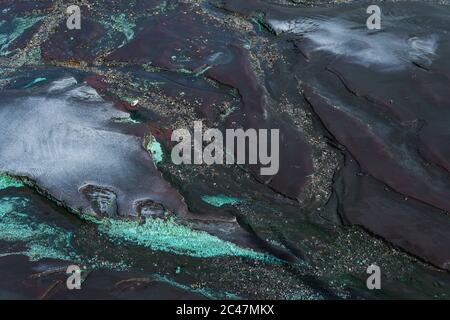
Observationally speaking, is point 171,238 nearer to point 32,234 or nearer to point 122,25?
point 32,234

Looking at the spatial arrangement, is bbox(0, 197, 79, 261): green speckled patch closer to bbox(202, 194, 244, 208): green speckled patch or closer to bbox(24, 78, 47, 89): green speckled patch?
bbox(202, 194, 244, 208): green speckled patch

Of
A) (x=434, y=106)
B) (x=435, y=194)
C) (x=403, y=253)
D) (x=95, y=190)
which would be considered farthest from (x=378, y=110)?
(x=95, y=190)

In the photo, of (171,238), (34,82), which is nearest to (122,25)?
(34,82)

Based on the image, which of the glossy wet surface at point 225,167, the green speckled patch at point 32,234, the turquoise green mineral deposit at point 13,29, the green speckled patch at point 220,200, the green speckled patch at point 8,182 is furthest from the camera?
the turquoise green mineral deposit at point 13,29

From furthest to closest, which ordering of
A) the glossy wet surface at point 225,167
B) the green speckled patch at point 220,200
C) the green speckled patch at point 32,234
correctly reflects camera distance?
the green speckled patch at point 220,200 → the green speckled patch at point 32,234 → the glossy wet surface at point 225,167

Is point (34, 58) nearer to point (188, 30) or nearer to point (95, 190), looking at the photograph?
point (188, 30)

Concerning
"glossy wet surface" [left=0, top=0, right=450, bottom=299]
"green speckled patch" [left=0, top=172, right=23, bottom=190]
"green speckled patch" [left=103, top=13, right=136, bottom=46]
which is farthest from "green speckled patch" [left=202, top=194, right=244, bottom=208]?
"green speckled patch" [left=103, top=13, right=136, bottom=46]

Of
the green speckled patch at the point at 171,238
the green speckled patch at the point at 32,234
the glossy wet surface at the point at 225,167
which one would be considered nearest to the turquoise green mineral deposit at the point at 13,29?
the glossy wet surface at the point at 225,167

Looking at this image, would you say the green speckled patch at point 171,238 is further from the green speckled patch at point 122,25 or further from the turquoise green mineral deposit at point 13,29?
the turquoise green mineral deposit at point 13,29
